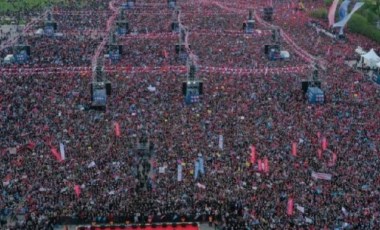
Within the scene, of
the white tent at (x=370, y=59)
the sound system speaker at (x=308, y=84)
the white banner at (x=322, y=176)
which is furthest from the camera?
the white tent at (x=370, y=59)

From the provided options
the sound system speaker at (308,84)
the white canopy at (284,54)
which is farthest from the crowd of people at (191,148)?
the white canopy at (284,54)

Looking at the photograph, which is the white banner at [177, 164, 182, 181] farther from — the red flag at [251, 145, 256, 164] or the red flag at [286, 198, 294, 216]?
the red flag at [286, 198, 294, 216]

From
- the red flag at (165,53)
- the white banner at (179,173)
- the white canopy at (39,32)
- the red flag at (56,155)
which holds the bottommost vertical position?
the white canopy at (39,32)

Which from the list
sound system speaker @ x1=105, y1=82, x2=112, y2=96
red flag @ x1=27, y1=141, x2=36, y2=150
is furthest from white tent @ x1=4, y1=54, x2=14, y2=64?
red flag @ x1=27, y1=141, x2=36, y2=150

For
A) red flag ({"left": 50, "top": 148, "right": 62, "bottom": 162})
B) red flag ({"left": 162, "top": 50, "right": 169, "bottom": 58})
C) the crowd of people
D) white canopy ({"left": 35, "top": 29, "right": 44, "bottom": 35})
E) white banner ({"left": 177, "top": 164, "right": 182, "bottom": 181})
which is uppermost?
white banner ({"left": 177, "top": 164, "right": 182, "bottom": 181})

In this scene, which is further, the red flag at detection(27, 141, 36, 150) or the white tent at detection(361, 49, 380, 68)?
the white tent at detection(361, 49, 380, 68)

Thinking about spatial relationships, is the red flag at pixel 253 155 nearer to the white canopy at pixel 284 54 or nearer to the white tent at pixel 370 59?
the white canopy at pixel 284 54
